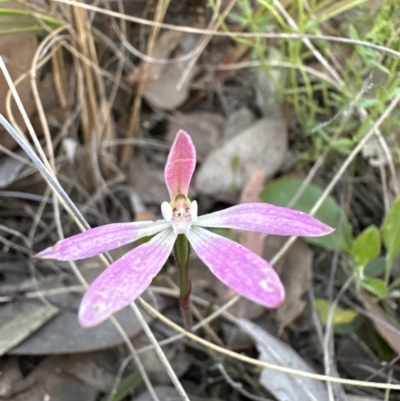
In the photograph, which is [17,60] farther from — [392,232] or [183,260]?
[392,232]

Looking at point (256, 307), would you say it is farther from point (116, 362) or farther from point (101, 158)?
point (101, 158)

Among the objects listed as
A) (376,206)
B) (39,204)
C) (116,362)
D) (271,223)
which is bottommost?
(116,362)

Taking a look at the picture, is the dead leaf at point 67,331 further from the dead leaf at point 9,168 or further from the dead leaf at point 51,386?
the dead leaf at point 9,168

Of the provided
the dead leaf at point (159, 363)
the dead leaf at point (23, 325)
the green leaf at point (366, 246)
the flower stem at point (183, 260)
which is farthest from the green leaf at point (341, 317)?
the dead leaf at point (23, 325)

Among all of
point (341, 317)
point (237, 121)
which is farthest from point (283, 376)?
point (237, 121)

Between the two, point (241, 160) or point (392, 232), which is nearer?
point (392, 232)

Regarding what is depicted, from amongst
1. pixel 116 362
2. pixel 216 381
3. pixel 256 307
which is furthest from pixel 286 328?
pixel 116 362
